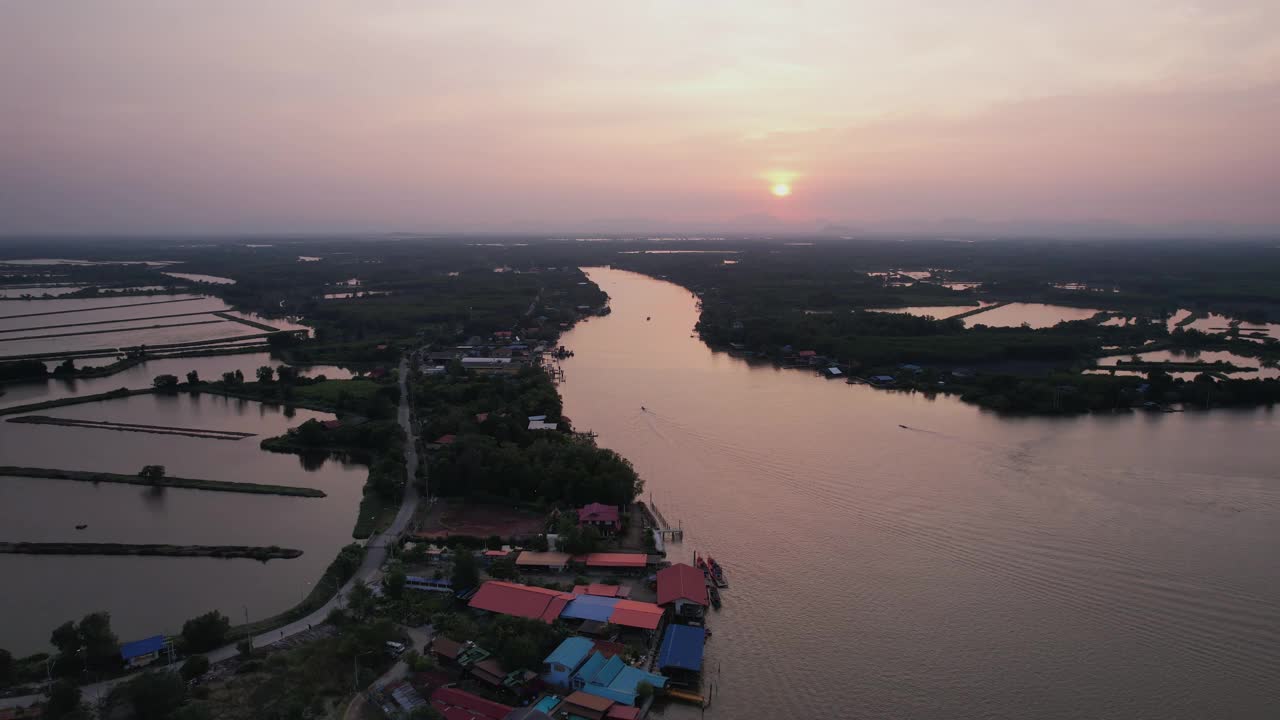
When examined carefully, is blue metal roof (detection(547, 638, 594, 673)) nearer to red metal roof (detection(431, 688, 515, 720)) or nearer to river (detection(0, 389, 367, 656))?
red metal roof (detection(431, 688, 515, 720))

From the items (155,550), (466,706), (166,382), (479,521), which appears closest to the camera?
(466,706)

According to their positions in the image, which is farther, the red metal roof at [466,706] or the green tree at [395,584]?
the green tree at [395,584]

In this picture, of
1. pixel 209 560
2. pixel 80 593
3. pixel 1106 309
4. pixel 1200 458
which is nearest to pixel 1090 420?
pixel 1200 458

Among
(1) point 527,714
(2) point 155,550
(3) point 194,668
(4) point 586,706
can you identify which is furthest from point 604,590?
(2) point 155,550

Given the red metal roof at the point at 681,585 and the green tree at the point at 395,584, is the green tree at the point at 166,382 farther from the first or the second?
the red metal roof at the point at 681,585

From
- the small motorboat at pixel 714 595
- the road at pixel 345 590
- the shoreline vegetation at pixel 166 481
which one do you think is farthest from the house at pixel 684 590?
the shoreline vegetation at pixel 166 481

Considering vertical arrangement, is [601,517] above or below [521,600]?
above

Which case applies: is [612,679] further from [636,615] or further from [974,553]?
[974,553]
